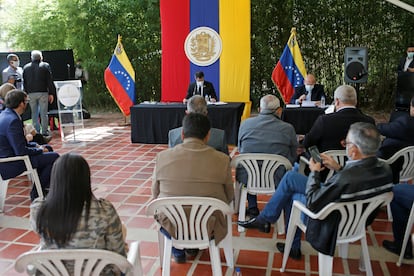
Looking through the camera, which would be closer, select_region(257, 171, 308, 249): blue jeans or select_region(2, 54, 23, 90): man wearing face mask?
select_region(257, 171, 308, 249): blue jeans

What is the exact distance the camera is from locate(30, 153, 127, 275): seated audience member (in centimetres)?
160

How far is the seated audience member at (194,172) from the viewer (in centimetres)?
225

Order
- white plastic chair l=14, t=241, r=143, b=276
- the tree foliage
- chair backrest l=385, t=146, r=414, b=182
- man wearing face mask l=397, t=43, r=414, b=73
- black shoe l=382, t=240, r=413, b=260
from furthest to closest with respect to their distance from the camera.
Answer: the tree foliage → man wearing face mask l=397, t=43, r=414, b=73 → chair backrest l=385, t=146, r=414, b=182 → black shoe l=382, t=240, r=413, b=260 → white plastic chair l=14, t=241, r=143, b=276

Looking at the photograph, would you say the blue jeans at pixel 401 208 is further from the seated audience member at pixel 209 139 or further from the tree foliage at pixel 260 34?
the tree foliage at pixel 260 34

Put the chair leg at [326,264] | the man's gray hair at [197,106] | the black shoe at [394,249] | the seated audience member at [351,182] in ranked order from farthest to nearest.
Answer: the man's gray hair at [197,106]
the black shoe at [394,249]
the chair leg at [326,264]
the seated audience member at [351,182]

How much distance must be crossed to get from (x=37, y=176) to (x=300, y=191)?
2389mm

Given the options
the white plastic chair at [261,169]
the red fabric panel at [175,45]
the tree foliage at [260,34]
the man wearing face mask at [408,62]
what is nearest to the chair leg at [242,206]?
the white plastic chair at [261,169]

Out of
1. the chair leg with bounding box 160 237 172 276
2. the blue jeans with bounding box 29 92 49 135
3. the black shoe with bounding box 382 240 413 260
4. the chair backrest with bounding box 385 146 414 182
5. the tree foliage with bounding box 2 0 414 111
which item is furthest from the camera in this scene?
the tree foliage with bounding box 2 0 414 111

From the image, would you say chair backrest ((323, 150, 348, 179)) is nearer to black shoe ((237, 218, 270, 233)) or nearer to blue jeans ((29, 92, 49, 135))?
black shoe ((237, 218, 270, 233))

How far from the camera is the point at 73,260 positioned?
5.28ft

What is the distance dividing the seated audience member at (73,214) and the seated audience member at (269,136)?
1.55m

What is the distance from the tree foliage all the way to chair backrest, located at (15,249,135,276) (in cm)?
757

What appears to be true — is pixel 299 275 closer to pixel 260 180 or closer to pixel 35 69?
pixel 260 180

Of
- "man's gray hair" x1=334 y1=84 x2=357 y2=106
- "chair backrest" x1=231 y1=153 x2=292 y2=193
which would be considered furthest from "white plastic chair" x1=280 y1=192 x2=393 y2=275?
"man's gray hair" x1=334 y1=84 x2=357 y2=106
